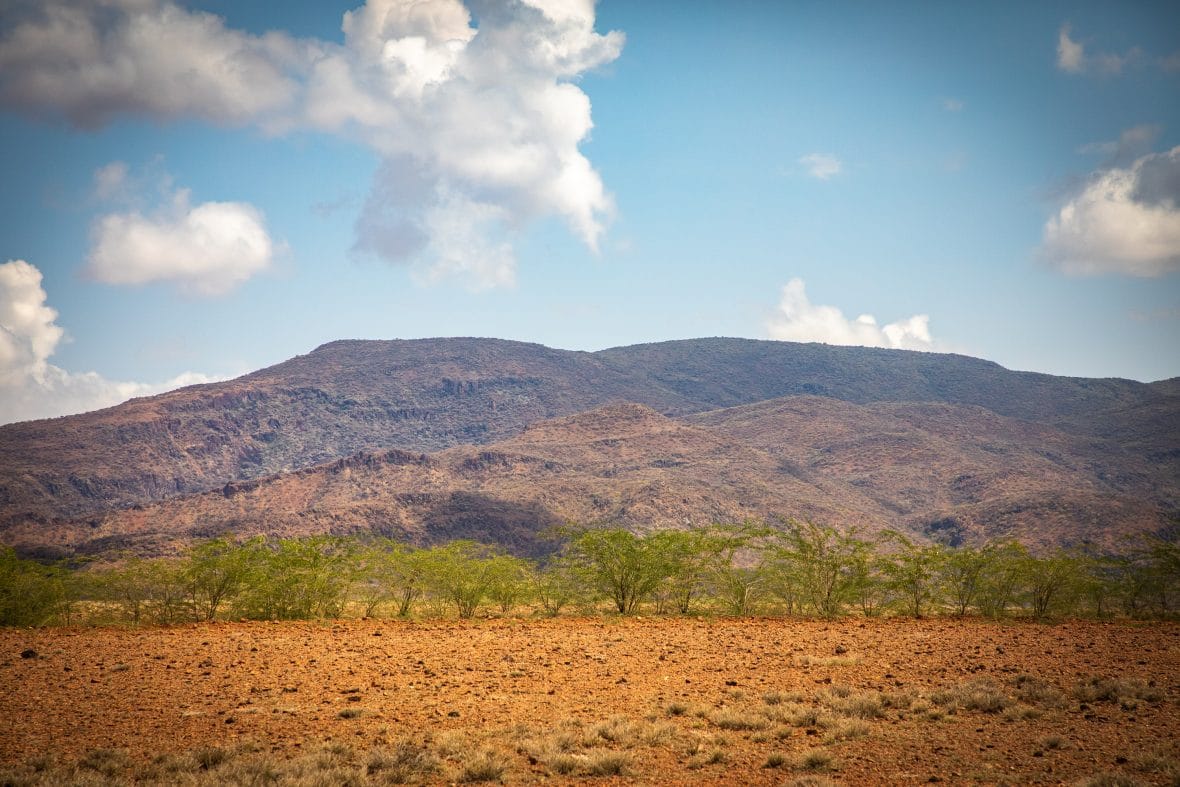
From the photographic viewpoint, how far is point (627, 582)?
55.6 feet

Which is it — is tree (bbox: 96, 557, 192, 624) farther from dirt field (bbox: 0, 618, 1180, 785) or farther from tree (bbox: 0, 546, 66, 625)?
dirt field (bbox: 0, 618, 1180, 785)

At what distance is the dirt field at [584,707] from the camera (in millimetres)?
7160

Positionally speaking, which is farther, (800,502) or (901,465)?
(901,465)

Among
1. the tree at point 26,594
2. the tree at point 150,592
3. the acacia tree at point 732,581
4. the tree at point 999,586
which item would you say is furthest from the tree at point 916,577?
the tree at point 26,594

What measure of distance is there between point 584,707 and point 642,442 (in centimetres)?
8671

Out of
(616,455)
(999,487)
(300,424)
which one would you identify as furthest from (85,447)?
(999,487)

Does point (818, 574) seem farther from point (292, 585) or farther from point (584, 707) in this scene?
point (292, 585)

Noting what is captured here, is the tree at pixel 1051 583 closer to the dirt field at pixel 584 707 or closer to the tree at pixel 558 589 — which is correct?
the dirt field at pixel 584 707

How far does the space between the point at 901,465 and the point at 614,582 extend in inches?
3422

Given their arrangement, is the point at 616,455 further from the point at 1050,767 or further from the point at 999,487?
the point at 1050,767

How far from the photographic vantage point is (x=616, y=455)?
91.5 meters

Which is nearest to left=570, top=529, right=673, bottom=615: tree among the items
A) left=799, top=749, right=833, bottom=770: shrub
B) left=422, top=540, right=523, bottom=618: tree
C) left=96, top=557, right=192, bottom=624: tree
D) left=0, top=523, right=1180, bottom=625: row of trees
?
left=0, top=523, right=1180, bottom=625: row of trees

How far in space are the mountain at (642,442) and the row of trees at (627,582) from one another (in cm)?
4521

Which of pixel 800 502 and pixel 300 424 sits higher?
pixel 300 424
